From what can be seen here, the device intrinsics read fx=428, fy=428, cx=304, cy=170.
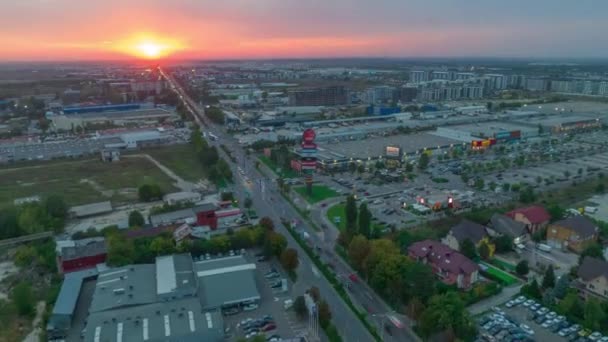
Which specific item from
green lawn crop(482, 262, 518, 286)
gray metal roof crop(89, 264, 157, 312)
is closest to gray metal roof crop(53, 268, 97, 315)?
gray metal roof crop(89, 264, 157, 312)

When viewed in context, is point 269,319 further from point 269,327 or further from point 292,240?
Answer: point 292,240

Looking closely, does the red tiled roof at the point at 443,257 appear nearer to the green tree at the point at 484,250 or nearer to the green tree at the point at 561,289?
the green tree at the point at 484,250

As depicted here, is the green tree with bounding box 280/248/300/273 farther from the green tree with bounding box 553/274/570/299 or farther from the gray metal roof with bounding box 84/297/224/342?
the green tree with bounding box 553/274/570/299

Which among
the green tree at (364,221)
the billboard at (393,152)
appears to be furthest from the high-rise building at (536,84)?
the green tree at (364,221)

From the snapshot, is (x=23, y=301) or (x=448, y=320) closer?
(x=448, y=320)

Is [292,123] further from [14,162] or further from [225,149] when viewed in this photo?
[14,162]

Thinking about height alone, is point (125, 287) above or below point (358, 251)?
below

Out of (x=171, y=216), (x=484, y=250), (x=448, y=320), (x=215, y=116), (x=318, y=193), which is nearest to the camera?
(x=448, y=320)

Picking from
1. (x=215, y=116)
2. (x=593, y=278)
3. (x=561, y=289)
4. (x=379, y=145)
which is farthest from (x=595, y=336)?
(x=215, y=116)
